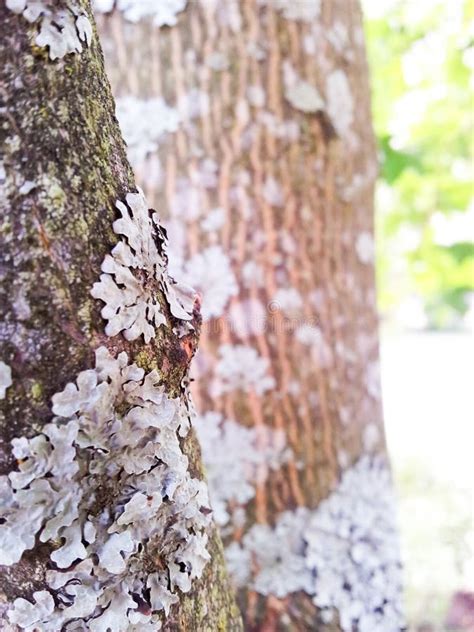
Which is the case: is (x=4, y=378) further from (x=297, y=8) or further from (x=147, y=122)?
(x=297, y=8)

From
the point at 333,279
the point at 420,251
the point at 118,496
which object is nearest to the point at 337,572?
the point at 333,279

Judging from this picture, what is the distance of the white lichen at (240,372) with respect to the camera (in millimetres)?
1153

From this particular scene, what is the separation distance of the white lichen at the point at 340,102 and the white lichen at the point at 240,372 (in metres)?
0.45

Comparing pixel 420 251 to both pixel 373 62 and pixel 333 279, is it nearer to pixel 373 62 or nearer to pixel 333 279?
pixel 373 62

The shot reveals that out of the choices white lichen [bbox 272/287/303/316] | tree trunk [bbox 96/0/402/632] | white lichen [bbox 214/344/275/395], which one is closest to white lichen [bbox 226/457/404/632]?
tree trunk [bbox 96/0/402/632]

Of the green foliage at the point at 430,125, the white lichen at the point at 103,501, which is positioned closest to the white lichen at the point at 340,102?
the white lichen at the point at 103,501

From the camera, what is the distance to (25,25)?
0.49m

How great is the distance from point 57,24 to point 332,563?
3.09 ft

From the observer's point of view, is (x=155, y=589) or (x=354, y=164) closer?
(x=155, y=589)

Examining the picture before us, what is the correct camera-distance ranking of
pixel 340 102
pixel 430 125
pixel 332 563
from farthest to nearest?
pixel 430 125 < pixel 340 102 < pixel 332 563

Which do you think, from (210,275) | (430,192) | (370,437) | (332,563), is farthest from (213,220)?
(430,192)

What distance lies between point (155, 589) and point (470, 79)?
8.36ft

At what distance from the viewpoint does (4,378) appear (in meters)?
0.49

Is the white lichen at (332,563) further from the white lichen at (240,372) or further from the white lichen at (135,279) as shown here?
the white lichen at (135,279)
